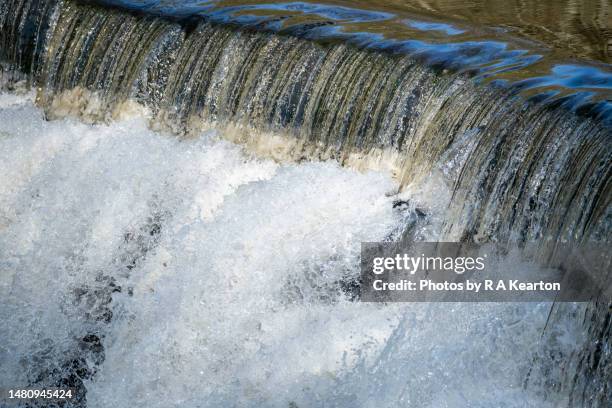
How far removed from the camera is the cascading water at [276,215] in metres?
4.78

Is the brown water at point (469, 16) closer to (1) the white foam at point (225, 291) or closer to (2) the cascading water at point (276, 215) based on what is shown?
(2) the cascading water at point (276, 215)

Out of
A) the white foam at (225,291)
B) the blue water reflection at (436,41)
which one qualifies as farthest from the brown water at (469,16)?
the white foam at (225,291)

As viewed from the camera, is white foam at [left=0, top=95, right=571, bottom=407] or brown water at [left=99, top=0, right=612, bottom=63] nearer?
white foam at [left=0, top=95, right=571, bottom=407]

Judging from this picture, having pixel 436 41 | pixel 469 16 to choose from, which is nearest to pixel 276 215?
pixel 436 41

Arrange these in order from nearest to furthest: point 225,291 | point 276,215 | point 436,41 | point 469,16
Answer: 1. point 225,291
2. point 276,215
3. point 436,41
4. point 469,16

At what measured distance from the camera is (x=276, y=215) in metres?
5.53

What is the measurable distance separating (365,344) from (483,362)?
1.75 ft

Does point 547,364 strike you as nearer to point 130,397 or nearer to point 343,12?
point 130,397

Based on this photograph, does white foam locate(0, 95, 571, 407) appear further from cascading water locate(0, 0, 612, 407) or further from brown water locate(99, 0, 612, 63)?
brown water locate(99, 0, 612, 63)

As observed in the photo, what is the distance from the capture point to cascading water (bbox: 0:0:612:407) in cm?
478

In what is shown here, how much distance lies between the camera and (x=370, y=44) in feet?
20.4

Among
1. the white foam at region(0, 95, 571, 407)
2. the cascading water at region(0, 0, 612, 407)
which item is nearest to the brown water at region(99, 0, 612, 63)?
the cascading water at region(0, 0, 612, 407)

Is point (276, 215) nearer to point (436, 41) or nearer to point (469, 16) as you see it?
point (436, 41)

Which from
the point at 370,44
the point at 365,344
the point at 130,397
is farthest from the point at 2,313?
the point at 370,44
